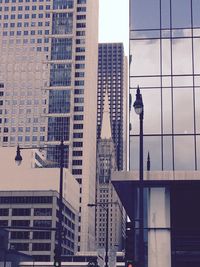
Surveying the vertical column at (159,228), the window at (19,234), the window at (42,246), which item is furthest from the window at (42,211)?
the vertical column at (159,228)

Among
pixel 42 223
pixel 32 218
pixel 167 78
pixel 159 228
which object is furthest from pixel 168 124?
pixel 32 218

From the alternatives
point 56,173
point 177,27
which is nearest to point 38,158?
point 56,173

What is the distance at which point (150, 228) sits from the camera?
35.5 m

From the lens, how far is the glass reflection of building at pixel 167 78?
37.5 metres

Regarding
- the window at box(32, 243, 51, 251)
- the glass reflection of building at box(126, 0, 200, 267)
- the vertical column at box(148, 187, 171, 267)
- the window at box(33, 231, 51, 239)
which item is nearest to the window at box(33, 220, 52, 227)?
the window at box(33, 231, 51, 239)

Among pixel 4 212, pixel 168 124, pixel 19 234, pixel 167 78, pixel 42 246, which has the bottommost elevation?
pixel 42 246

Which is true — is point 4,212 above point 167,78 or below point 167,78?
above

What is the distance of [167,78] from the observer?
39.3 metres

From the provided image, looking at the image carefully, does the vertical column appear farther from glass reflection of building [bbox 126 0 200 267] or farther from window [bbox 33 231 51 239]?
window [bbox 33 231 51 239]

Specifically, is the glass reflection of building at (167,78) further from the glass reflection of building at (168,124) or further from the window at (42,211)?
the window at (42,211)

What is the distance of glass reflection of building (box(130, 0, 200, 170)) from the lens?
37.5 metres

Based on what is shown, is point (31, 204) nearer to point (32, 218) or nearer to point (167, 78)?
point (32, 218)

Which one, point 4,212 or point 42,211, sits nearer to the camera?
point 42,211

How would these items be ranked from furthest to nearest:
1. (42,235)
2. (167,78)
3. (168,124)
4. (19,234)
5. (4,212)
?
1. (19,234)
2. (4,212)
3. (42,235)
4. (167,78)
5. (168,124)
